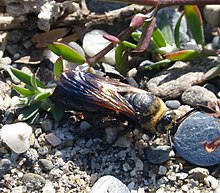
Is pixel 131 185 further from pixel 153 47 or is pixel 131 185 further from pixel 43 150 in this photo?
pixel 153 47

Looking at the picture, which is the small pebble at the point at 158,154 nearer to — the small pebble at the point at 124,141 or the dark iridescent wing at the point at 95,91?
the small pebble at the point at 124,141

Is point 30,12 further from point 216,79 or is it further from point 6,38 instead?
point 216,79

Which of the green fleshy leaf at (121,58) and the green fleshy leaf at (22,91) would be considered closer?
the green fleshy leaf at (22,91)

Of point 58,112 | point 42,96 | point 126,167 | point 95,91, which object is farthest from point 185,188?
point 42,96

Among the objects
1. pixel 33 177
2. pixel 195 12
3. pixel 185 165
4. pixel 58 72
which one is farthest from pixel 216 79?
pixel 33 177

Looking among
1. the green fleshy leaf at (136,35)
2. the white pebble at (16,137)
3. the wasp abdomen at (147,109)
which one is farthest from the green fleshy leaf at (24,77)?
the green fleshy leaf at (136,35)

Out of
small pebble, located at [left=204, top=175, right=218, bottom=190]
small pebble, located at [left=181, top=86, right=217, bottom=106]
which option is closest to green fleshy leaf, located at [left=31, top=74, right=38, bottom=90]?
small pebble, located at [left=181, top=86, right=217, bottom=106]
